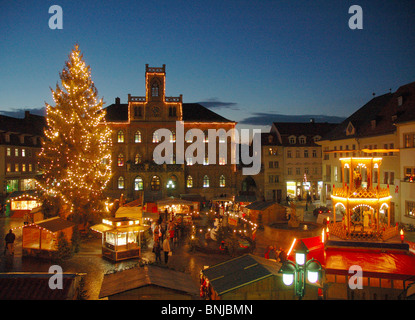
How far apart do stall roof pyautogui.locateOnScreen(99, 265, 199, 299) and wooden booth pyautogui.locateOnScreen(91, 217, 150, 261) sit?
8.38 m

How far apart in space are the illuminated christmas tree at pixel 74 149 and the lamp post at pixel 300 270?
2031 cm

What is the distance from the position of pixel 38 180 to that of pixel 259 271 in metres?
21.3

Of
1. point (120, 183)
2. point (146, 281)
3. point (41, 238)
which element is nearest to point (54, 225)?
point (41, 238)

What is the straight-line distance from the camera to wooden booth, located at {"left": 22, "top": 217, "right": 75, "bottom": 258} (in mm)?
17094

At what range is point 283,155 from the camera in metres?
46.9

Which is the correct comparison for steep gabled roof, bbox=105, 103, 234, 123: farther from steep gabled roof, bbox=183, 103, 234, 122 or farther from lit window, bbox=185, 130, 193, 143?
lit window, bbox=185, 130, 193, 143

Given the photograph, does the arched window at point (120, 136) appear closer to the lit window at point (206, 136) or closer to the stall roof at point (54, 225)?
the lit window at point (206, 136)

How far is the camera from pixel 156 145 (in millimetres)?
43250

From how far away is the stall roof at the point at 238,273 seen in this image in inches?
314

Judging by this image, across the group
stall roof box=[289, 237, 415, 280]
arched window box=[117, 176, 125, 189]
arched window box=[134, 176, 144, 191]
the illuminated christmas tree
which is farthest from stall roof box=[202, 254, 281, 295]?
arched window box=[117, 176, 125, 189]

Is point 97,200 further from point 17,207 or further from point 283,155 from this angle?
point 283,155

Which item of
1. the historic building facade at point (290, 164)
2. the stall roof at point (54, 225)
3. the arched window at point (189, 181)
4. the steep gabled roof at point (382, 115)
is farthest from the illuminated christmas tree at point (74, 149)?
the historic building facade at point (290, 164)

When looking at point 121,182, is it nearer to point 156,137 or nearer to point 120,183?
point 120,183
